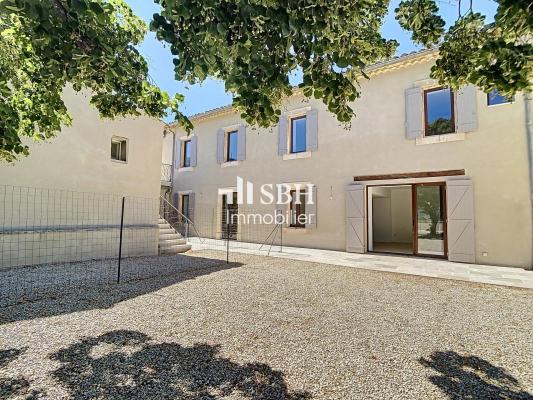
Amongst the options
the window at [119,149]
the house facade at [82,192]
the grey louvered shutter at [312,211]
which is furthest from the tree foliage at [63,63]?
the grey louvered shutter at [312,211]

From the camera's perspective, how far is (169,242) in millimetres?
9008

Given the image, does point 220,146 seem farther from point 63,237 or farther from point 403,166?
point 403,166

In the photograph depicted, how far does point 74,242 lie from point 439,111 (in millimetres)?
9921

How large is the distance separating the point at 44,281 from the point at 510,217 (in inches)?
378

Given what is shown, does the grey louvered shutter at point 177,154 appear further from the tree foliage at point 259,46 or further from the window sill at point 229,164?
the tree foliage at point 259,46

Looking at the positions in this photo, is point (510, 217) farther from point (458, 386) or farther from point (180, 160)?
point (180, 160)

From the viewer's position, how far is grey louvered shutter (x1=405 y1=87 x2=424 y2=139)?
8016 mm

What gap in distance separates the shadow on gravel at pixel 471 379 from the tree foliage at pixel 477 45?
2173 mm

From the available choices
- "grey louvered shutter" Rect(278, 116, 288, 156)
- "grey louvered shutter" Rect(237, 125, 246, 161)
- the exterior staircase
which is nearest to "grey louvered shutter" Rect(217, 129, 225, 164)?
"grey louvered shutter" Rect(237, 125, 246, 161)

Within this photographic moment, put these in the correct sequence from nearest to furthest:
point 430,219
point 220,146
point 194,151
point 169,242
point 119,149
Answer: point 430,219 < point 119,149 < point 169,242 < point 220,146 < point 194,151

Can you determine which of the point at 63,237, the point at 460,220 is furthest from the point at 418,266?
the point at 63,237

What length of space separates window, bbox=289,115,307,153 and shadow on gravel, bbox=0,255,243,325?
17.6 ft

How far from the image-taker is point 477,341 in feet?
9.78

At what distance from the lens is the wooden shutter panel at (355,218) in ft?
28.9
